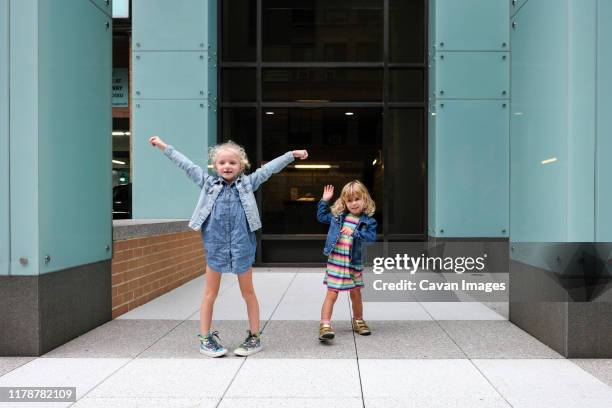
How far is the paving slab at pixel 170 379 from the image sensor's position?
359 cm

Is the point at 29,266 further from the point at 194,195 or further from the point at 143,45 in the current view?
the point at 143,45

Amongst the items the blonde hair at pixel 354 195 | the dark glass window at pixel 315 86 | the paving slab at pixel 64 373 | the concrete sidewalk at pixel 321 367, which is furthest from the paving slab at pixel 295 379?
the dark glass window at pixel 315 86

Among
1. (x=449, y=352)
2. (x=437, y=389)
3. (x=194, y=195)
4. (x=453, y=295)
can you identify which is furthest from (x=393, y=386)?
(x=194, y=195)

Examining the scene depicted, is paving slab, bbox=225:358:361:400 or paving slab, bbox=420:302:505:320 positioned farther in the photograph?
paving slab, bbox=420:302:505:320

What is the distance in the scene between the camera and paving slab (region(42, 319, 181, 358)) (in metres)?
4.54

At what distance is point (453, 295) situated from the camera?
24.5 ft

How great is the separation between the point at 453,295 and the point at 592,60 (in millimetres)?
Answer: 3938

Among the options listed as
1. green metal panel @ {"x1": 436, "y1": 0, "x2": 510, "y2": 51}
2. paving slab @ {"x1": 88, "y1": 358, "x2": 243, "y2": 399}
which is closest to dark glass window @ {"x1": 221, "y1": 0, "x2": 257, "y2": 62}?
green metal panel @ {"x1": 436, "y1": 0, "x2": 510, "y2": 51}

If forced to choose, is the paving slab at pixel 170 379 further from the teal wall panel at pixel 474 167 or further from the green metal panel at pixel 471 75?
the green metal panel at pixel 471 75

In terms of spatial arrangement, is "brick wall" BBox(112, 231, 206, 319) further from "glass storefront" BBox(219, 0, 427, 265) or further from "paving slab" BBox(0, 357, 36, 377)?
"glass storefront" BBox(219, 0, 427, 265)

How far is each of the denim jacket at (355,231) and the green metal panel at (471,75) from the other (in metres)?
5.51

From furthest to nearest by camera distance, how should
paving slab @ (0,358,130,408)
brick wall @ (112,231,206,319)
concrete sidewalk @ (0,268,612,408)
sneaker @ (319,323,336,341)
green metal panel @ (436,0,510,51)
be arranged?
green metal panel @ (436,0,510,51)
brick wall @ (112,231,206,319)
sneaker @ (319,323,336,341)
paving slab @ (0,358,130,408)
concrete sidewalk @ (0,268,612,408)

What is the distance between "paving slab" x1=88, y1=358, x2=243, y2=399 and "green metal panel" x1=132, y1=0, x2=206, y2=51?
706 centimetres

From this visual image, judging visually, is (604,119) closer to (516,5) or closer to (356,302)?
(516,5)
